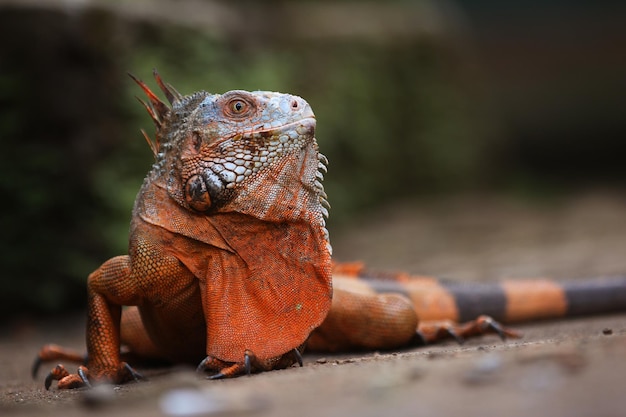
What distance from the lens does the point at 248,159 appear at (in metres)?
4.39

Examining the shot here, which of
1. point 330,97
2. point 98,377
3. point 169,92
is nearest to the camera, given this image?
point 98,377

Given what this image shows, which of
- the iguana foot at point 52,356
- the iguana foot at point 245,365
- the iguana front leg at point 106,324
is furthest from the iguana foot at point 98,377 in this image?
the iguana foot at point 52,356

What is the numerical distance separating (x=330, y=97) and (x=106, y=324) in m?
10.1

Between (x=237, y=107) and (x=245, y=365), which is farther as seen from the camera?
(x=237, y=107)

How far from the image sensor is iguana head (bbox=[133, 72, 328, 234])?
4391 millimetres

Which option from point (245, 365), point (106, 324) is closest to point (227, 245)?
point (245, 365)

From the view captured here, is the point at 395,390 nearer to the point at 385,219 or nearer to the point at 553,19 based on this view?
the point at 385,219

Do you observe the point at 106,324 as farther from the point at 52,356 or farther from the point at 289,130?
the point at 289,130

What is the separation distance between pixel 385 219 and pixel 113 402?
39.0ft

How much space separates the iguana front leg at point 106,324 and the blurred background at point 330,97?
13.7 ft

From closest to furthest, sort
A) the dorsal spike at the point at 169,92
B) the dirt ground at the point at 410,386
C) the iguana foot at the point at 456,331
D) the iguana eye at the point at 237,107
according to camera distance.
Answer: the dirt ground at the point at 410,386 → the iguana eye at the point at 237,107 → the dorsal spike at the point at 169,92 → the iguana foot at the point at 456,331

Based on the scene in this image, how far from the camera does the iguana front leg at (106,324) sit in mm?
4578

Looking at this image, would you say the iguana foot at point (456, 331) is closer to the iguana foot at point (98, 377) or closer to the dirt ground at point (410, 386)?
the dirt ground at point (410, 386)

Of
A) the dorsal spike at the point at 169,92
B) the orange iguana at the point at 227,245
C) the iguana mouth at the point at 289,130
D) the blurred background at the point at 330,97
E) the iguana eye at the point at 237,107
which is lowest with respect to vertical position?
the orange iguana at the point at 227,245
